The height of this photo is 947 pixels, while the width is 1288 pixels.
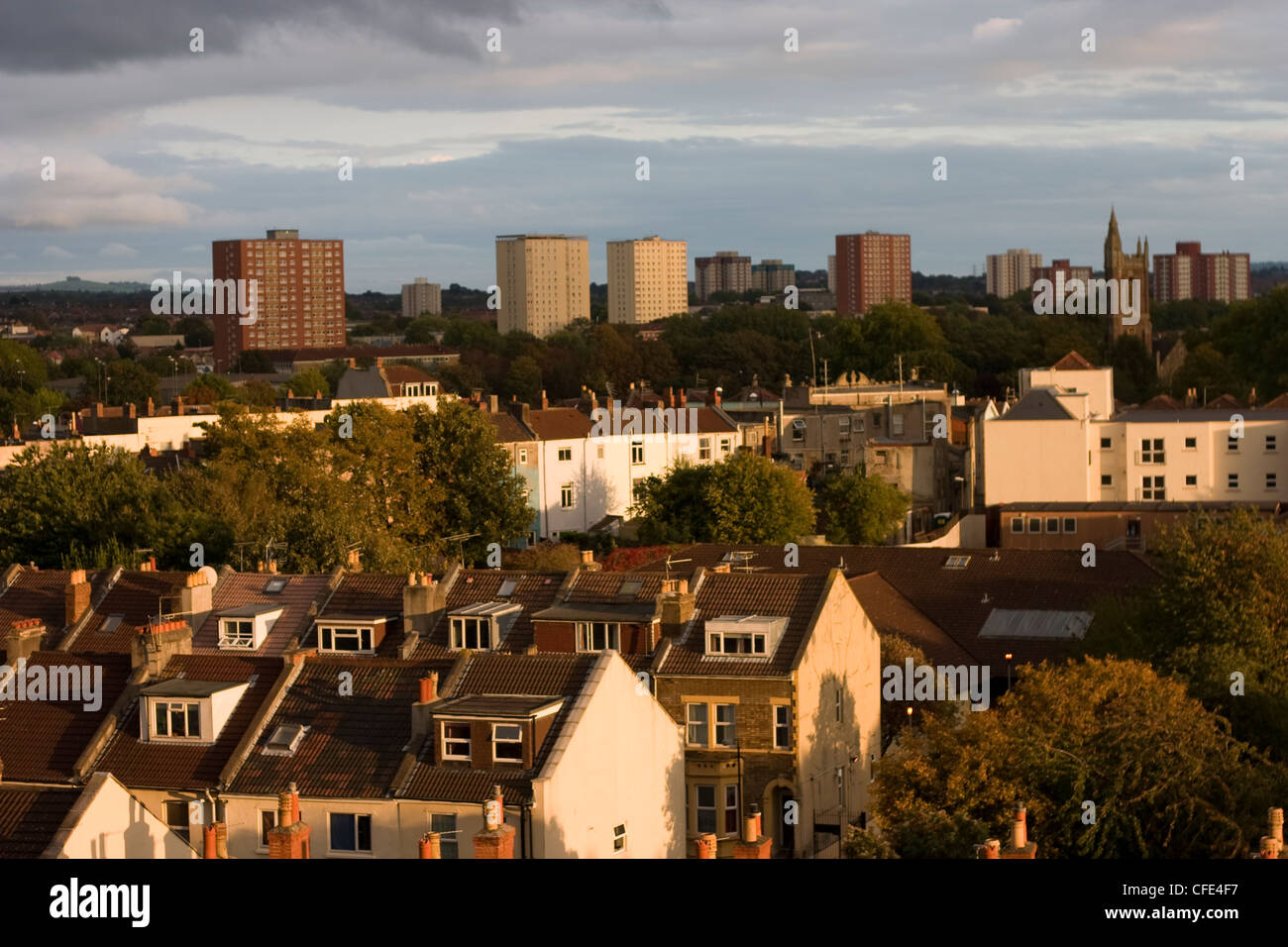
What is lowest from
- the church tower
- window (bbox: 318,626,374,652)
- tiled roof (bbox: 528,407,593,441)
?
window (bbox: 318,626,374,652)

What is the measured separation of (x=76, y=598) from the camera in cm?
3503

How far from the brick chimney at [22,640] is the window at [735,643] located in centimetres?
1111

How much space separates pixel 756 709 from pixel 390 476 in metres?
38.6

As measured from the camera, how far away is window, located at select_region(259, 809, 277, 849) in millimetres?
25469

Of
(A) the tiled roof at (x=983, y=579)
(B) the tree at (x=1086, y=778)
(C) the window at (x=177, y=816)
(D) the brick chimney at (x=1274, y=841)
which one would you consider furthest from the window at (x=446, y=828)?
(A) the tiled roof at (x=983, y=579)

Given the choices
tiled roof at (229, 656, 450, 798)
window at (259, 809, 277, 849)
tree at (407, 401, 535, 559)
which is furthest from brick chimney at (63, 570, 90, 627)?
tree at (407, 401, 535, 559)

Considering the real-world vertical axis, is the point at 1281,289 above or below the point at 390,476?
above

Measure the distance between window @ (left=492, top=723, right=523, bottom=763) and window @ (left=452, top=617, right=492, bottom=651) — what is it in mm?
7309

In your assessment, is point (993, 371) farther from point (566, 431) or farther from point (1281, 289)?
point (566, 431)

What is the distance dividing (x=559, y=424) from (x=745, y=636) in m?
48.9

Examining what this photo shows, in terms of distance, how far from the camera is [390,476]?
219 ft

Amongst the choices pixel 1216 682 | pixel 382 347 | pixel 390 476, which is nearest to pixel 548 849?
pixel 1216 682

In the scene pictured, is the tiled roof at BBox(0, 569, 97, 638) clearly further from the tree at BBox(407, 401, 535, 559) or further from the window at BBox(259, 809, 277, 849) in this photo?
the tree at BBox(407, 401, 535, 559)
